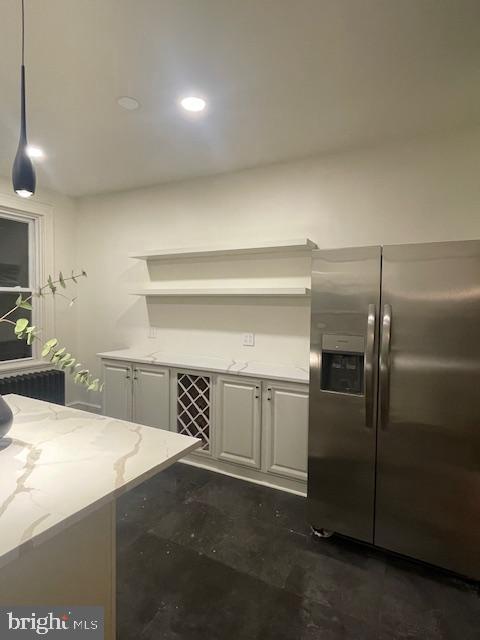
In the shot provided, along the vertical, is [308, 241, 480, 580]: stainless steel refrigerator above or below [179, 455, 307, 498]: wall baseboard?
above

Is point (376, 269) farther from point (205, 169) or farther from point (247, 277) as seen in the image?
point (205, 169)

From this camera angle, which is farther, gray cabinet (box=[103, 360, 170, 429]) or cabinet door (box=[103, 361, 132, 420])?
cabinet door (box=[103, 361, 132, 420])

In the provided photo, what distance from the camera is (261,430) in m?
2.83

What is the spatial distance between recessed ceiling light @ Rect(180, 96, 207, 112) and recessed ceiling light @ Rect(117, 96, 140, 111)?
0.29m

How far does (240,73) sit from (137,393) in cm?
263

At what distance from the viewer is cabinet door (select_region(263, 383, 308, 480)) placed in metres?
2.67

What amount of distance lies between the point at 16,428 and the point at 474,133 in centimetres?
320

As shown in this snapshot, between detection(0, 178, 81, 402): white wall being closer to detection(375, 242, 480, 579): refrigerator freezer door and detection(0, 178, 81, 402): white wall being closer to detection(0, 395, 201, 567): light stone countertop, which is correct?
detection(0, 395, 201, 567): light stone countertop

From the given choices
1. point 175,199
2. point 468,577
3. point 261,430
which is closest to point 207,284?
point 175,199

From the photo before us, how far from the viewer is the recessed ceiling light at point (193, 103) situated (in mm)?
2137

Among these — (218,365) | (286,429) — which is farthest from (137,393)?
(286,429)

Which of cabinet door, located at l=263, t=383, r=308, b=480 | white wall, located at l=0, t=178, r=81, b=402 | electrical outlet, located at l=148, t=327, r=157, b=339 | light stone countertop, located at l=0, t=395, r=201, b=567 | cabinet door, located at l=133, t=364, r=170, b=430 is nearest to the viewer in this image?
light stone countertop, located at l=0, t=395, r=201, b=567

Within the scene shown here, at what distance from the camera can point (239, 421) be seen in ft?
9.55

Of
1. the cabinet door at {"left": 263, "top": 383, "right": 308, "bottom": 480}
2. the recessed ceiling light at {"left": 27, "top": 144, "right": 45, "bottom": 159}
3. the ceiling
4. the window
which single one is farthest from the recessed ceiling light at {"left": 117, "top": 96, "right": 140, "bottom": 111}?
the window
